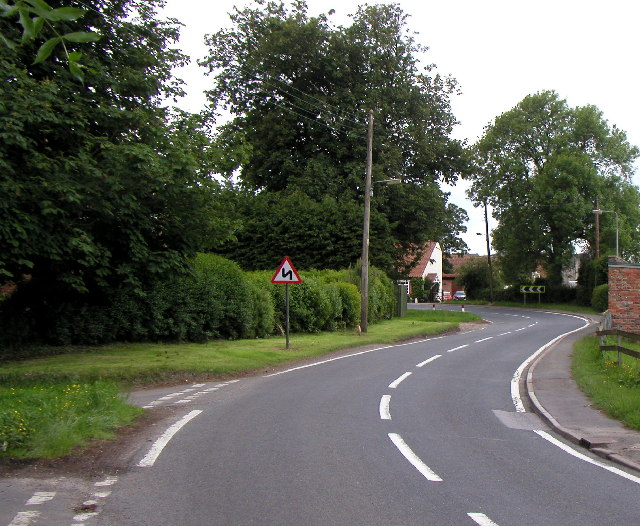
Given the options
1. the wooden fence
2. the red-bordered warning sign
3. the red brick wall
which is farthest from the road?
the red brick wall

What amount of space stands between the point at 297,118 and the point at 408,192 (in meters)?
8.17

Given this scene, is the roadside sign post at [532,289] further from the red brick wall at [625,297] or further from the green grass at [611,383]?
the green grass at [611,383]

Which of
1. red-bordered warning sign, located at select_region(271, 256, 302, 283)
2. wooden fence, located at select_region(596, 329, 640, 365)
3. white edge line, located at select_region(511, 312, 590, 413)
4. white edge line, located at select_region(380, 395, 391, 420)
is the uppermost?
red-bordered warning sign, located at select_region(271, 256, 302, 283)

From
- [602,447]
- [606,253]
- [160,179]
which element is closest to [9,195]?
[160,179]

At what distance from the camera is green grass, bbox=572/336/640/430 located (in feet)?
33.8

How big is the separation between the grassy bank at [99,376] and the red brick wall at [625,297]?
29.0ft

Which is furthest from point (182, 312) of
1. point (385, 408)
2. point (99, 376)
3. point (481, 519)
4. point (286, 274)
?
point (481, 519)

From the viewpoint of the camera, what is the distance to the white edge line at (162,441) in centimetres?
712

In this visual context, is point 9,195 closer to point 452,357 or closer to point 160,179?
point 160,179

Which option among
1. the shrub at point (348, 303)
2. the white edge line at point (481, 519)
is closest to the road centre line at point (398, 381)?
the white edge line at point (481, 519)

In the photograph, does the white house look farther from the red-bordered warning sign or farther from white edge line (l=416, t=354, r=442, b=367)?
the red-bordered warning sign

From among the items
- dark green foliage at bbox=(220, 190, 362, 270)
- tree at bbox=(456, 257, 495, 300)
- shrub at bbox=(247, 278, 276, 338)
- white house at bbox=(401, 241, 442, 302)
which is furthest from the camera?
white house at bbox=(401, 241, 442, 302)

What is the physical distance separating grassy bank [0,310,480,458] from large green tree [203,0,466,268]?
12133mm

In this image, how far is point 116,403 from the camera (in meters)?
9.77
